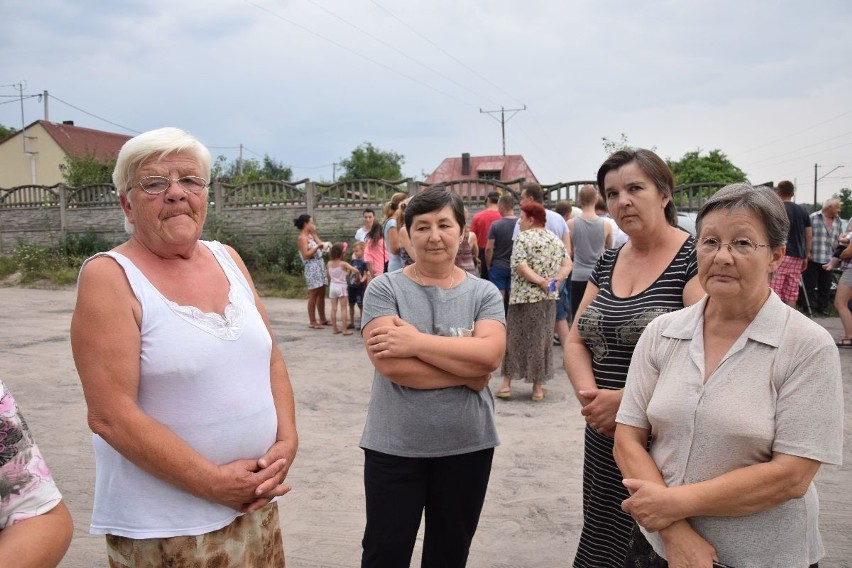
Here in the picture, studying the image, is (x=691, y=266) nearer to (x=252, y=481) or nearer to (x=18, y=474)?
(x=252, y=481)

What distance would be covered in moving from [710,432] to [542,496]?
2.66 m

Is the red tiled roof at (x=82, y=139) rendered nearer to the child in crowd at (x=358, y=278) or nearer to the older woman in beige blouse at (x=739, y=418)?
the child in crowd at (x=358, y=278)

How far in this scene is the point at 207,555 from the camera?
84.0 inches

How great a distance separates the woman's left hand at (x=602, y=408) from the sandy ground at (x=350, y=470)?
1.36 m

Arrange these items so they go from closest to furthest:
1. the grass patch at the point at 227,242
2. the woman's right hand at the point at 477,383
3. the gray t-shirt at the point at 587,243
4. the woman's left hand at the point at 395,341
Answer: the woman's left hand at the point at 395,341 → the woman's right hand at the point at 477,383 → the gray t-shirt at the point at 587,243 → the grass patch at the point at 227,242

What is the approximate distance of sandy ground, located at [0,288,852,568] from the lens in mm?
3809

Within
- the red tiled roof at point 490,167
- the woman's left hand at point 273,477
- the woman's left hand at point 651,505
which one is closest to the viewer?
the woman's left hand at point 651,505

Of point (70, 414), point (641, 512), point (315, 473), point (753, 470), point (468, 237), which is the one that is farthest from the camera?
point (468, 237)

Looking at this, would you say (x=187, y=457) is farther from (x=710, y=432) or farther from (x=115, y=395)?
(x=710, y=432)

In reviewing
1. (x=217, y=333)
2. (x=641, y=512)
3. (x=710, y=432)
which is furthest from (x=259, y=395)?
(x=710, y=432)

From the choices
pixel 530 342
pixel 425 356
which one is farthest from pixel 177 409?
pixel 530 342

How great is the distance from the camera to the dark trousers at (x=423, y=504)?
8.88 ft

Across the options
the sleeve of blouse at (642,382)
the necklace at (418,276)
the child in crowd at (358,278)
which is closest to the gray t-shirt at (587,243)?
the child in crowd at (358,278)

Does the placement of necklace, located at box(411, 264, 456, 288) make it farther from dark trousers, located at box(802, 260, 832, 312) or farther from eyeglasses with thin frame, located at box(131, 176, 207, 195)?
dark trousers, located at box(802, 260, 832, 312)
